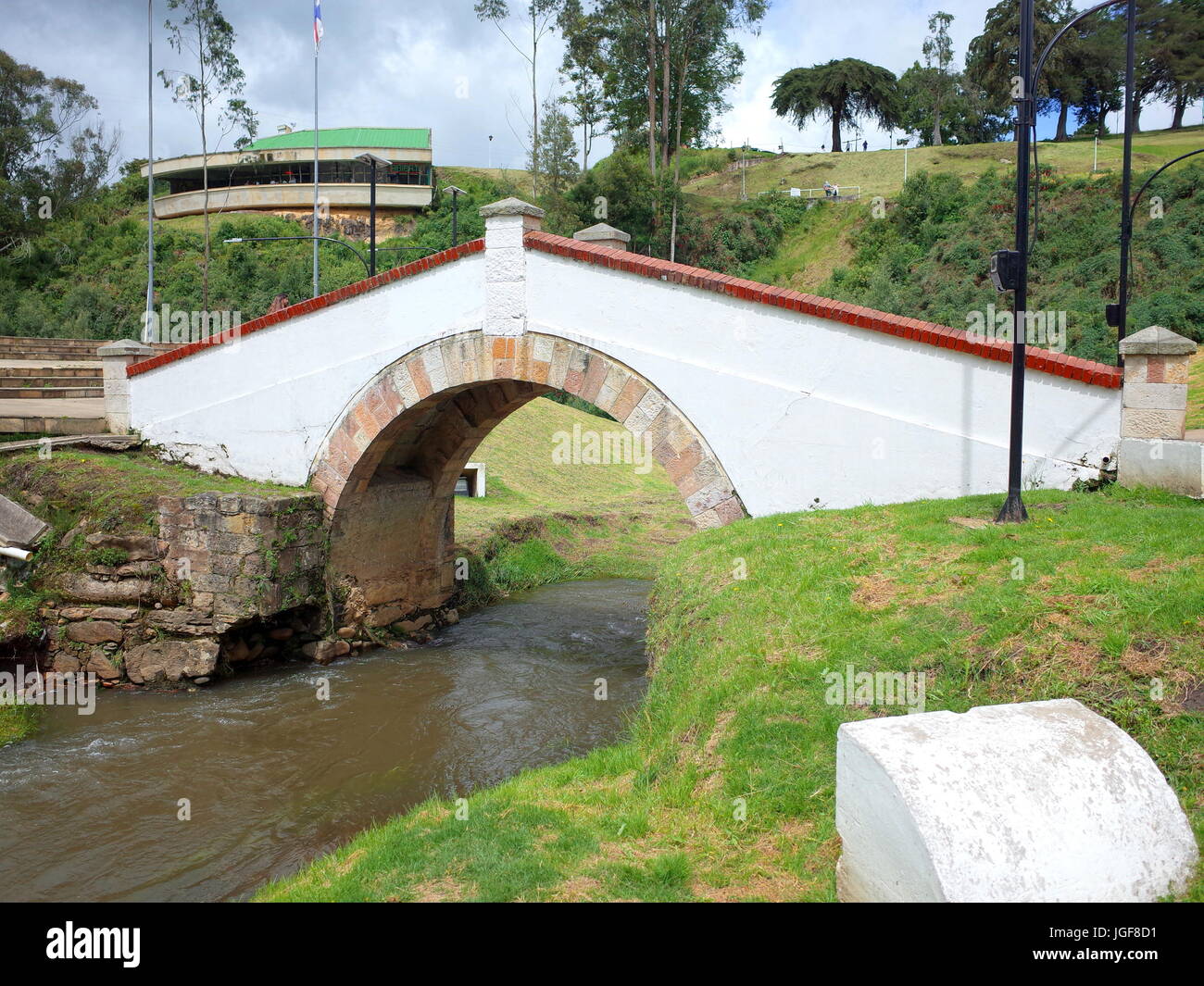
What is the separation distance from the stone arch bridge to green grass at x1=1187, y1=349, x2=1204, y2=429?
7.13 m

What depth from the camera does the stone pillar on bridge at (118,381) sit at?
12.1 meters

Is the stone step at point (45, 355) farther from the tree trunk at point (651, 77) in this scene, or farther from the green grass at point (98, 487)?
the tree trunk at point (651, 77)

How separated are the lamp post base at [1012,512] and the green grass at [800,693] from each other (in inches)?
4.5

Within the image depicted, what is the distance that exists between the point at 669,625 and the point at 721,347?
121 inches

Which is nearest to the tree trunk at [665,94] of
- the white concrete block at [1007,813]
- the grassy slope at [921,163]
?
the grassy slope at [921,163]

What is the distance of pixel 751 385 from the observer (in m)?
8.88

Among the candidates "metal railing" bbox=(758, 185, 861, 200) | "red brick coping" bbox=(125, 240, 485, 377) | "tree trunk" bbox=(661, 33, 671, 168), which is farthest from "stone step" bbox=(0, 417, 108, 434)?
"metal railing" bbox=(758, 185, 861, 200)

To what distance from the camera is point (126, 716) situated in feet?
31.0

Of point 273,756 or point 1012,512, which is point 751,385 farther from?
point 273,756

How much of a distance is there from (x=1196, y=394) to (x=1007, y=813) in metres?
15.7

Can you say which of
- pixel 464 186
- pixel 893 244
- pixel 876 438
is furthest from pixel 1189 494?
pixel 464 186

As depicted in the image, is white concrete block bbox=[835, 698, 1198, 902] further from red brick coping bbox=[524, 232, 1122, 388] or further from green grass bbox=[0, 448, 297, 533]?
green grass bbox=[0, 448, 297, 533]

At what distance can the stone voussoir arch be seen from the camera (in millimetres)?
9172

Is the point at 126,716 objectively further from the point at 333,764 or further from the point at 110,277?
the point at 110,277
